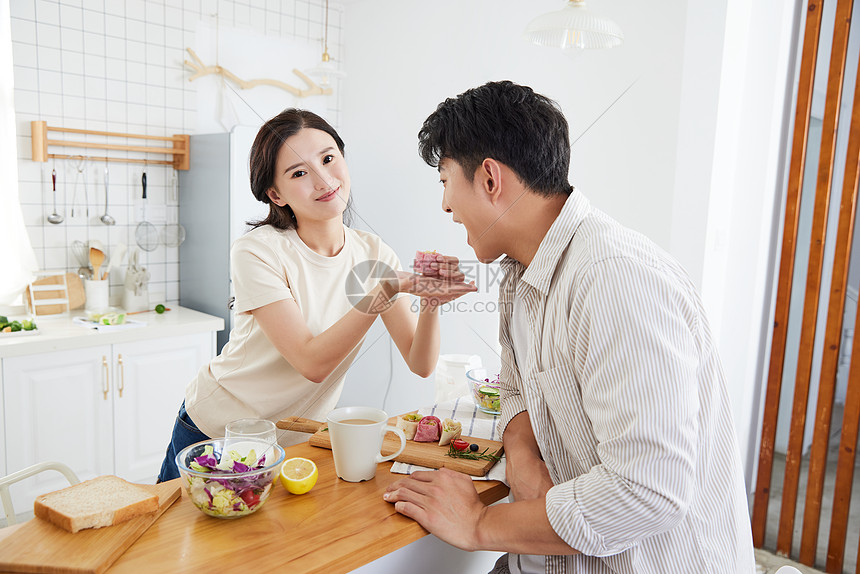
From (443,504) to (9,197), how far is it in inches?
103

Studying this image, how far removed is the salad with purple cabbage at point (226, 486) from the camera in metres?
0.92

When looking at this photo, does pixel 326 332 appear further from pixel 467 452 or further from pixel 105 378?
pixel 105 378

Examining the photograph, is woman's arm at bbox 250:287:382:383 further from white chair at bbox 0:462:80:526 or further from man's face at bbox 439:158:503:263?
white chair at bbox 0:462:80:526

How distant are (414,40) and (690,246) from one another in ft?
6.36

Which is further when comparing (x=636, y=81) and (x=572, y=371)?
(x=636, y=81)

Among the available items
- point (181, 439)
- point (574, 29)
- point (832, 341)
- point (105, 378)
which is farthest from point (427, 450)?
A: point (105, 378)

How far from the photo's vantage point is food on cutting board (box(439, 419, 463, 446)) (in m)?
1.26

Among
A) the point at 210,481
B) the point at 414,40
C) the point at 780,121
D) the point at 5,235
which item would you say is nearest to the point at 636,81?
the point at 780,121

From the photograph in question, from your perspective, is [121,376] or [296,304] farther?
[121,376]

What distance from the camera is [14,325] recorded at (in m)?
2.60

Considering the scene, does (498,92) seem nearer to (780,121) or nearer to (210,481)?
(210,481)

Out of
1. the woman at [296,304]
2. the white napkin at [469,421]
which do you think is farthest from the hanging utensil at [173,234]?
the white napkin at [469,421]

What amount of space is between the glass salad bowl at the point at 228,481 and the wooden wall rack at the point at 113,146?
98.9 inches

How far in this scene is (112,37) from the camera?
10.1 feet
